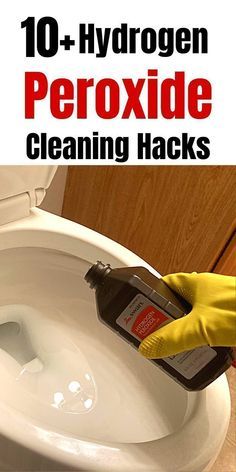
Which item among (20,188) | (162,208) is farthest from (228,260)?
(20,188)

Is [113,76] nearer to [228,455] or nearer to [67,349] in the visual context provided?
[67,349]

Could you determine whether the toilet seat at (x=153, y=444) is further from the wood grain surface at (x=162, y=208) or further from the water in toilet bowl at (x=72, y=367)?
the wood grain surface at (x=162, y=208)

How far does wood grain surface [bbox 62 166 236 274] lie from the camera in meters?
1.11

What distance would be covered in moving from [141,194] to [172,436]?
0.60m

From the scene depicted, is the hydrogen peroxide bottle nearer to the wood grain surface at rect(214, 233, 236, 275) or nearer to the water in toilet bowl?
the water in toilet bowl

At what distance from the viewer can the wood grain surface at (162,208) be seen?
3.64ft

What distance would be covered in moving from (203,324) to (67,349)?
39cm

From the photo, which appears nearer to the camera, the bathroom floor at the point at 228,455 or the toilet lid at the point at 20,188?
the toilet lid at the point at 20,188

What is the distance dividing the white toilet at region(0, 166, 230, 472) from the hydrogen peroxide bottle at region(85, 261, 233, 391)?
53mm

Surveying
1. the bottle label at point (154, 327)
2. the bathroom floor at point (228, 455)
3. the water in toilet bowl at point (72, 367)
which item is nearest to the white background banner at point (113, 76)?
the water in toilet bowl at point (72, 367)

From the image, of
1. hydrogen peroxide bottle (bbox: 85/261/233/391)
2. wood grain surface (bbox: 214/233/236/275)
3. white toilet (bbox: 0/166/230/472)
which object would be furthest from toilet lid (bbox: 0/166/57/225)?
wood grain surface (bbox: 214/233/236/275)

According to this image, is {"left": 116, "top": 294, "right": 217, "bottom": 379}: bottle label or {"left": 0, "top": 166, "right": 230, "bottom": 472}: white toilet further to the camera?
{"left": 0, "top": 166, "right": 230, "bottom": 472}: white toilet

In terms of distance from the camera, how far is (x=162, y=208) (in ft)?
3.88

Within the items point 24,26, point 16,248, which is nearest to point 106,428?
point 16,248
